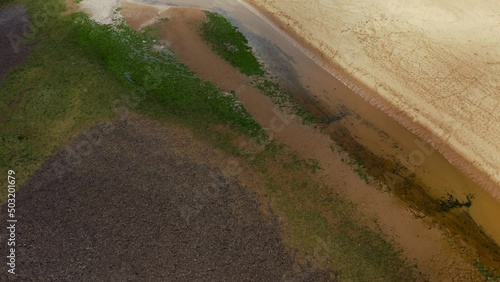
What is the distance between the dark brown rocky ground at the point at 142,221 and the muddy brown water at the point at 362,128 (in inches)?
284

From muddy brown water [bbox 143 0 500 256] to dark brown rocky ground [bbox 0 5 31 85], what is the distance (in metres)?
15.1

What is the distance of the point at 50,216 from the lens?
16422 millimetres

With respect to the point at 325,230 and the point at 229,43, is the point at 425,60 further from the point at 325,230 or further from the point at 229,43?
the point at 325,230

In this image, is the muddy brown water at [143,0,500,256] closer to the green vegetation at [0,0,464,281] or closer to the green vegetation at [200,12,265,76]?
the green vegetation at [200,12,265,76]

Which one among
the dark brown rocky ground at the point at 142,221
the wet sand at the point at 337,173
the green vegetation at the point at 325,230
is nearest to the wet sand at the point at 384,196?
the wet sand at the point at 337,173

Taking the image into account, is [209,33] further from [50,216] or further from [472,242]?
[472,242]

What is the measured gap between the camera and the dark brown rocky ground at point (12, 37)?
24.2m

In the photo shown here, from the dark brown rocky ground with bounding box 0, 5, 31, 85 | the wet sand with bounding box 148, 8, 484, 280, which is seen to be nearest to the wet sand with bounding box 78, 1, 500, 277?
the wet sand with bounding box 148, 8, 484, 280

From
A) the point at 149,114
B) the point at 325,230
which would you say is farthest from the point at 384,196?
the point at 149,114

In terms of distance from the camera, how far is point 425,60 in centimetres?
2377

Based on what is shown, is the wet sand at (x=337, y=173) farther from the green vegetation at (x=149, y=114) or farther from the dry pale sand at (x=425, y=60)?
the dry pale sand at (x=425, y=60)

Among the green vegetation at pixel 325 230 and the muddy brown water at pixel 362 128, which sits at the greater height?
the muddy brown water at pixel 362 128

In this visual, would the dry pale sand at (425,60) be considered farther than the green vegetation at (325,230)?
Yes

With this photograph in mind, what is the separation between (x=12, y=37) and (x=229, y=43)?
1533 centimetres
